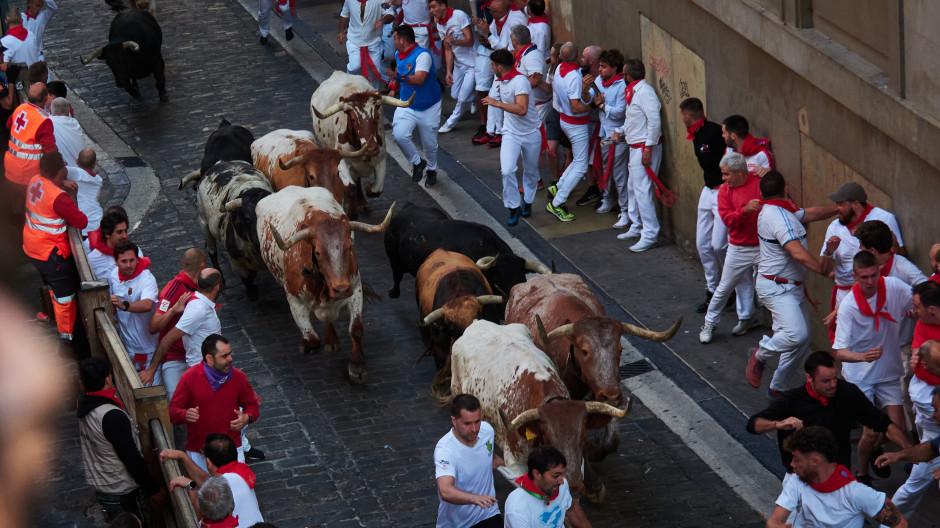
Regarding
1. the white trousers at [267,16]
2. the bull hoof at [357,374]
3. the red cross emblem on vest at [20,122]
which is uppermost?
the red cross emblem on vest at [20,122]

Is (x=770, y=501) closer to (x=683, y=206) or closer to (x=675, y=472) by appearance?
(x=675, y=472)

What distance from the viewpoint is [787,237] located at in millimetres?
11039

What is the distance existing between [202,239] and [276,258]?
129 inches

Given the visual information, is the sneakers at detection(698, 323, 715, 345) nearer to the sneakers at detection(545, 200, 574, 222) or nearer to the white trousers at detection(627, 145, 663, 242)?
the white trousers at detection(627, 145, 663, 242)

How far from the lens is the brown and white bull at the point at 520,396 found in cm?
881

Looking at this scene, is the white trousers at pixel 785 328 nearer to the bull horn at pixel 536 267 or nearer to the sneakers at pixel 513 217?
the bull horn at pixel 536 267

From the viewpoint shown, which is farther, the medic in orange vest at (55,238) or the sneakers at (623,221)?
the sneakers at (623,221)

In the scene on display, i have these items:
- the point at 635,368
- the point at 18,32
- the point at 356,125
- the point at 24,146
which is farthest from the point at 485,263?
the point at 18,32

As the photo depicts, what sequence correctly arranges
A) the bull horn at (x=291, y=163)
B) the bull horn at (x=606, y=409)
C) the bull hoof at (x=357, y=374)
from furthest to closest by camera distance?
the bull horn at (x=291, y=163), the bull hoof at (x=357, y=374), the bull horn at (x=606, y=409)

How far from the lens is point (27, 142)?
14258 millimetres

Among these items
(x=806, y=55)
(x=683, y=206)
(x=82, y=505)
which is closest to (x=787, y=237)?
(x=806, y=55)

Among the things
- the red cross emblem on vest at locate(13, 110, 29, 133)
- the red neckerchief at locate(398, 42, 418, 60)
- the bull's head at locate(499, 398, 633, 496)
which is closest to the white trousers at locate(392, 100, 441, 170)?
the red neckerchief at locate(398, 42, 418, 60)

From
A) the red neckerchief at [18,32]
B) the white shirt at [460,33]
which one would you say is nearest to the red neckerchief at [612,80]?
the white shirt at [460,33]

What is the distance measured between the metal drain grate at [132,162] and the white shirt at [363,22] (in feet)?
12.5
